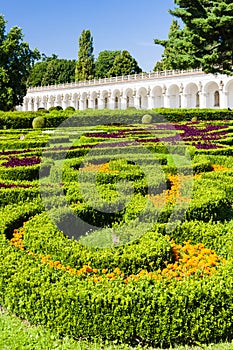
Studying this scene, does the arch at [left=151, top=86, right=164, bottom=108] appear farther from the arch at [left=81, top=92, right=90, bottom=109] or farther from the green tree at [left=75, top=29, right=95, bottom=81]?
the green tree at [left=75, top=29, right=95, bottom=81]

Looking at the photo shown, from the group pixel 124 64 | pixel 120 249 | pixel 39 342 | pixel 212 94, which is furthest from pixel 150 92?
pixel 39 342

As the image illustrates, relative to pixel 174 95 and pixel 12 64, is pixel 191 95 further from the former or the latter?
pixel 12 64

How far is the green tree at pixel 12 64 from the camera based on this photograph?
3647 centimetres

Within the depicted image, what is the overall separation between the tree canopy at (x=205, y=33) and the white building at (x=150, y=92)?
15457 millimetres

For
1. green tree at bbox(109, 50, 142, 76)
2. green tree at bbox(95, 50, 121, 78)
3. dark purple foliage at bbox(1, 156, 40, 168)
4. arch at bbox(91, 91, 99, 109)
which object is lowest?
dark purple foliage at bbox(1, 156, 40, 168)

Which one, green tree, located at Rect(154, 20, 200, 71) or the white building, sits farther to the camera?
the white building

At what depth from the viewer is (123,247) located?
5539 mm

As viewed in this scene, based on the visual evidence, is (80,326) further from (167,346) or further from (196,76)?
(196,76)

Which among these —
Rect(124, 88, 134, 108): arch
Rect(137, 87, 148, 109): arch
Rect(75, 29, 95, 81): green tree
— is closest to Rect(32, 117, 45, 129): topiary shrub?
Rect(137, 87, 148, 109): arch

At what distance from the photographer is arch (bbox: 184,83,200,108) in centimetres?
4988

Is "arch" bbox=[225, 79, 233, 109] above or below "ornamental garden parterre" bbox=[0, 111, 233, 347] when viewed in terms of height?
above

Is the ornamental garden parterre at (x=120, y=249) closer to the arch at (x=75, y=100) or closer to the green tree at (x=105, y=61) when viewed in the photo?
→ the arch at (x=75, y=100)

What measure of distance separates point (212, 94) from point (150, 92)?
25.2ft

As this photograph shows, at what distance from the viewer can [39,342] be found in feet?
12.8
